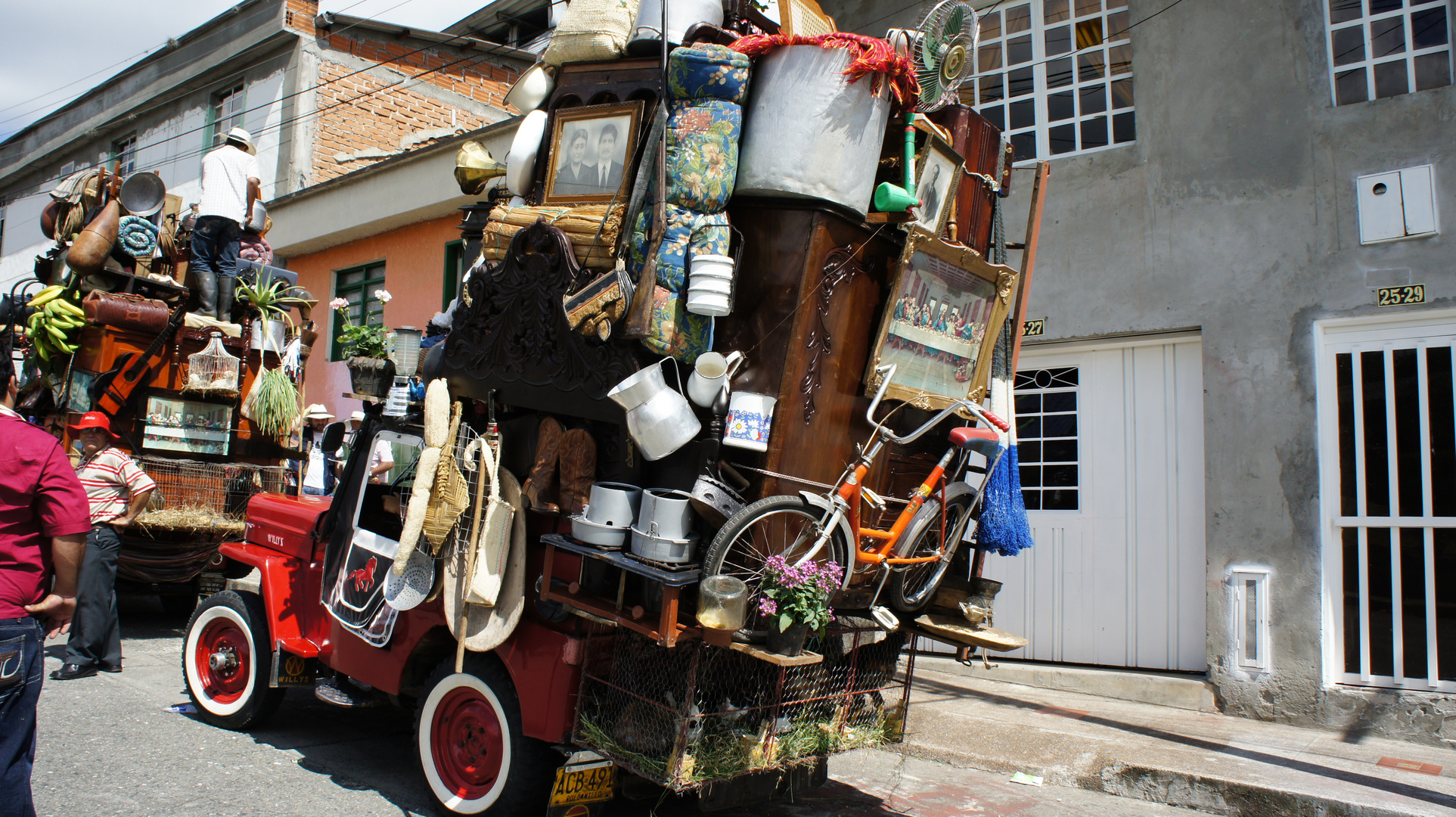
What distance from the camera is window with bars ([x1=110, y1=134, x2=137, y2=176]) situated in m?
20.5

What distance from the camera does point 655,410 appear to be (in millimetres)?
3916

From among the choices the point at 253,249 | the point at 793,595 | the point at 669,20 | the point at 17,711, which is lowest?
the point at 17,711

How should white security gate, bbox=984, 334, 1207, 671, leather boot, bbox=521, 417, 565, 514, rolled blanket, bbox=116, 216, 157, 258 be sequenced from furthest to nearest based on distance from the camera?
1. rolled blanket, bbox=116, 216, 157, 258
2. white security gate, bbox=984, 334, 1207, 671
3. leather boot, bbox=521, 417, 565, 514

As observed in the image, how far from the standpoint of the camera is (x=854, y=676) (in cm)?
458

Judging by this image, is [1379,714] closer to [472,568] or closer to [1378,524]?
[1378,524]

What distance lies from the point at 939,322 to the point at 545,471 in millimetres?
2108

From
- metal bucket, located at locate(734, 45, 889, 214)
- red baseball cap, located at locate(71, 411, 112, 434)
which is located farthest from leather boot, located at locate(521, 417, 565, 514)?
red baseball cap, located at locate(71, 411, 112, 434)

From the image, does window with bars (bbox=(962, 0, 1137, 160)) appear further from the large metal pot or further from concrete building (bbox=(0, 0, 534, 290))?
concrete building (bbox=(0, 0, 534, 290))

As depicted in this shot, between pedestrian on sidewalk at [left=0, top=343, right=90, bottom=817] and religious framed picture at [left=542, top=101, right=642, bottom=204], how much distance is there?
8.24 ft

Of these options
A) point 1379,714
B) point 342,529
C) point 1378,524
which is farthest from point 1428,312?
point 342,529

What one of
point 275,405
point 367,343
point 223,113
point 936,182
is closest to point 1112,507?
point 936,182

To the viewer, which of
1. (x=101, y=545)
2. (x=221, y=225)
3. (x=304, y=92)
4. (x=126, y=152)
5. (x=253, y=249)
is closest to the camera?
(x=101, y=545)

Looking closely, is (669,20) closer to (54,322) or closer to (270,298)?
(270,298)

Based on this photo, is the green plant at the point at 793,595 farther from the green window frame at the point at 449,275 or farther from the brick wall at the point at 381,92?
the brick wall at the point at 381,92
